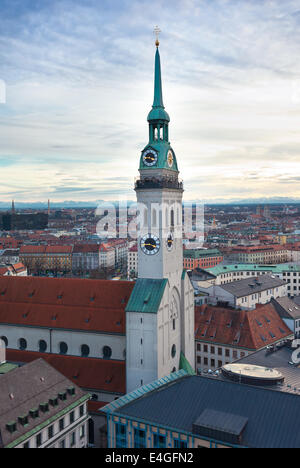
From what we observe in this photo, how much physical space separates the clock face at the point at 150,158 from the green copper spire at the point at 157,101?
12.6 feet

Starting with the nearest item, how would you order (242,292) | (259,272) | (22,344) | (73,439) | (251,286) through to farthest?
(73,439)
(22,344)
(242,292)
(251,286)
(259,272)

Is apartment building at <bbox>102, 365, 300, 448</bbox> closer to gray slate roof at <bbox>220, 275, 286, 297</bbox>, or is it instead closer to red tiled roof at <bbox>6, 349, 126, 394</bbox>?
red tiled roof at <bbox>6, 349, 126, 394</bbox>

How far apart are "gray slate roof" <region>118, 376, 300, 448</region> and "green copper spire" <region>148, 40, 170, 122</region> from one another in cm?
2819

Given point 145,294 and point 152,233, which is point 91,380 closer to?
point 145,294

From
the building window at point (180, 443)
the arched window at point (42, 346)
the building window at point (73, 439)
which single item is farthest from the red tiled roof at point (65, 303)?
the building window at point (180, 443)

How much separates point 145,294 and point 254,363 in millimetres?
14392

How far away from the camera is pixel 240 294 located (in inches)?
3597

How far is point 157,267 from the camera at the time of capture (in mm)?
51594

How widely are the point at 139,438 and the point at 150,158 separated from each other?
1123 inches

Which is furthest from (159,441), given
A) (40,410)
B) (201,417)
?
(40,410)

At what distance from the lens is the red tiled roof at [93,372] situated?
50906mm

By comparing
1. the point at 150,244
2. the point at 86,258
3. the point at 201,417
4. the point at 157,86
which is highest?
the point at 157,86

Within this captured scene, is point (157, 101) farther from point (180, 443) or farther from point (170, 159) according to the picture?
point (180, 443)

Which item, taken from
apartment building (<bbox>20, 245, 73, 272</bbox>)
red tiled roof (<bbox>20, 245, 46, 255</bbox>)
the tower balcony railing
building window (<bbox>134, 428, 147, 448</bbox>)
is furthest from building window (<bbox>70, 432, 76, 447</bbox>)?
red tiled roof (<bbox>20, 245, 46, 255</bbox>)
